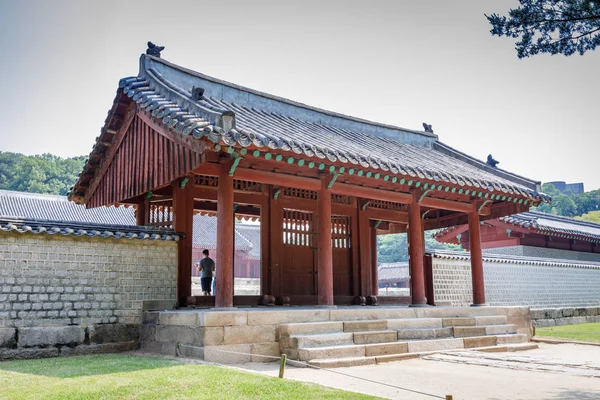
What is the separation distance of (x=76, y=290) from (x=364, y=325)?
5.17 meters

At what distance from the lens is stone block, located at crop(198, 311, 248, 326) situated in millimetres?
8336

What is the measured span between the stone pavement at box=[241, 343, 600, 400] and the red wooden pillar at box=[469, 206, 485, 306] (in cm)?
387

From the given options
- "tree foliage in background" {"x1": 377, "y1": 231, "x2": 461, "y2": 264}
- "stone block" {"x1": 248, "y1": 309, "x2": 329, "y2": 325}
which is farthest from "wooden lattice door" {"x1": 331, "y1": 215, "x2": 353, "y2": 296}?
"tree foliage in background" {"x1": 377, "y1": 231, "x2": 461, "y2": 264}

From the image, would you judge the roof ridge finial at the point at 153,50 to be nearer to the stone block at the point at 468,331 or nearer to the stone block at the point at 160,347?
the stone block at the point at 160,347

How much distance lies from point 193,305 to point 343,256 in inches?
184

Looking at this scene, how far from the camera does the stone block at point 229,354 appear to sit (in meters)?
8.20

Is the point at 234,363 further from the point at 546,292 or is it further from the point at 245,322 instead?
the point at 546,292

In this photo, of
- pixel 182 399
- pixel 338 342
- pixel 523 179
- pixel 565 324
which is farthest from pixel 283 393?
pixel 565 324

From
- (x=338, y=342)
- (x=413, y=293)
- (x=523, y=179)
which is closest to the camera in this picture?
(x=338, y=342)

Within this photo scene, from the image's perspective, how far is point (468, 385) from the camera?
6836 millimetres

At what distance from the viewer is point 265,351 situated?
8.78 metres

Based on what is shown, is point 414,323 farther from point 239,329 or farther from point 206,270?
point 206,270

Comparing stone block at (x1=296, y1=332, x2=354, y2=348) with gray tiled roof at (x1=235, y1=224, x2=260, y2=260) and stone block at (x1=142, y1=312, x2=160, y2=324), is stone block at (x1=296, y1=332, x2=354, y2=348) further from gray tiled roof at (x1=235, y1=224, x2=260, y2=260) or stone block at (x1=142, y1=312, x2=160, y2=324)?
gray tiled roof at (x1=235, y1=224, x2=260, y2=260)

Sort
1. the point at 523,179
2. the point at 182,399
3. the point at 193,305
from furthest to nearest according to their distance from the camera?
the point at 523,179 < the point at 193,305 < the point at 182,399
